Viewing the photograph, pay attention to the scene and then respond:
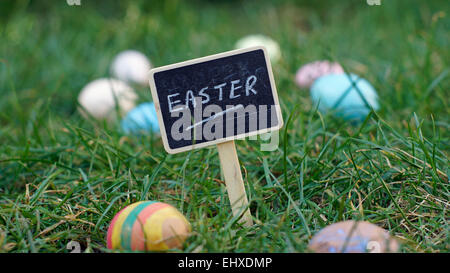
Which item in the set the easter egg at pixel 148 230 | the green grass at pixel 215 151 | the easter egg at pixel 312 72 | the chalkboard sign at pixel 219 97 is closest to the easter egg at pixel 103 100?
the green grass at pixel 215 151

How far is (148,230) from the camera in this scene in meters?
1.28

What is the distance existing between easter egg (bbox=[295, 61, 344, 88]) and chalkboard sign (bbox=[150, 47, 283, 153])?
3.94ft

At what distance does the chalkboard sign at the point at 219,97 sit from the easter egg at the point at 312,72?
3.94 ft

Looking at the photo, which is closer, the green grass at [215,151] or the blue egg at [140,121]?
the green grass at [215,151]

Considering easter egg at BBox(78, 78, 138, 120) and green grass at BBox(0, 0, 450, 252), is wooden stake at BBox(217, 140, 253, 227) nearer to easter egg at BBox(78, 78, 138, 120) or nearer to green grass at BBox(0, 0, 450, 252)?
green grass at BBox(0, 0, 450, 252)

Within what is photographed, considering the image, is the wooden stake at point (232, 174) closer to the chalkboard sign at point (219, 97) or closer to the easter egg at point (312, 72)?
the chalkboard sign at point (219, 97)

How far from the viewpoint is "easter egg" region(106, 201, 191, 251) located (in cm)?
128

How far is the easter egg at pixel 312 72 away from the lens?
8.37ft

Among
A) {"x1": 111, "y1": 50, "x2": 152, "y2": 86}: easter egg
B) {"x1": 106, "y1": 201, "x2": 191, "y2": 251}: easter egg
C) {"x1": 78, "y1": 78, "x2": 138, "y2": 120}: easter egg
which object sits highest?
{"x1": 111, "y1": 50, "x2": 152, "y2": 86}: easter egg

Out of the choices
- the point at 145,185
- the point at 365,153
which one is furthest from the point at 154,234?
the point at 365,153

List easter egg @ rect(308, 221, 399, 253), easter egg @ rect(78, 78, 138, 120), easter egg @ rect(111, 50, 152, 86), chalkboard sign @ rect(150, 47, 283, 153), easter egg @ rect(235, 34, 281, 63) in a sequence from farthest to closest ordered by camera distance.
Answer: easter egg @ rect(235, 34, 281, 63)
easter egg @ rect(111, 50, 152, 86)
easter egg @ rect(78, 78, 138, 120)
chalkboard sign @ rect(150, 47, 283, 153)
easter egg @ rect(308, 221, 399, 253)

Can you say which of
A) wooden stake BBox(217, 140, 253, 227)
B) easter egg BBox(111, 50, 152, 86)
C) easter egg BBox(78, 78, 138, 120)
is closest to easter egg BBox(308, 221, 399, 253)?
wooden stake BBox(217, 140, 253, 227)

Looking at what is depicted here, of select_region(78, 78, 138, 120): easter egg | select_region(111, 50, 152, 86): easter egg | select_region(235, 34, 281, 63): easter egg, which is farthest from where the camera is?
select_region(235, 34, 281, 63): easter egg
